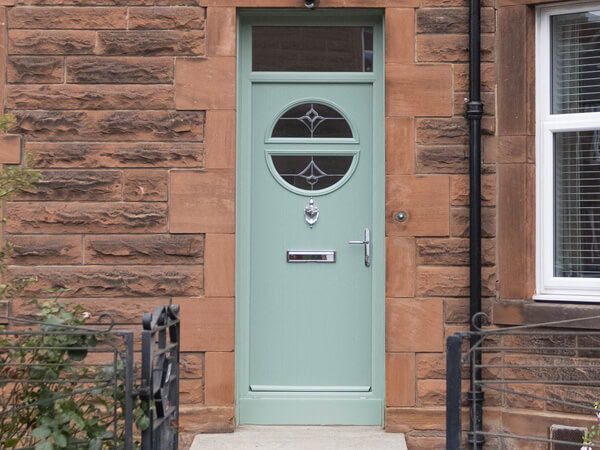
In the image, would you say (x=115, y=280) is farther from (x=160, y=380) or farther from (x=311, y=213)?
(x=160, y=380)

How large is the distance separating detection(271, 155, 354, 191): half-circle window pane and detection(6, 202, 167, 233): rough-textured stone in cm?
91

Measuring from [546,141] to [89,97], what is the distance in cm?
309

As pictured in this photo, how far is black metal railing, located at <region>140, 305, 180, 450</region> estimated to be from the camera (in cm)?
459

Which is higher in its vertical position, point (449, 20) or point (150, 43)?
point (449, 20)

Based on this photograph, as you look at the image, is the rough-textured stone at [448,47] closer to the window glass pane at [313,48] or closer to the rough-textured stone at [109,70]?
the window glass pane at [313,48]

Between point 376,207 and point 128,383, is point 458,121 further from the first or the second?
point 128,383

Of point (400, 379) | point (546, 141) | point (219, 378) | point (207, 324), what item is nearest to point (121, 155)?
point (207, 324)

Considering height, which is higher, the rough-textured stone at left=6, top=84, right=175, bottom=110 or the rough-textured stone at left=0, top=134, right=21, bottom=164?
the rough-textured stone at left=6, top=84, right=175, bottom=110

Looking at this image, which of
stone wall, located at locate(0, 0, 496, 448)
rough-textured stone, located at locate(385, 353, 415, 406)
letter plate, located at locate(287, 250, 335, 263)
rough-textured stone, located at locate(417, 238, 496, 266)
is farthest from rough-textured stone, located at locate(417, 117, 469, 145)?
rough-textured stone, located at locate(385, 353, 415, 406)

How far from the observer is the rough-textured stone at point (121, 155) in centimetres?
614

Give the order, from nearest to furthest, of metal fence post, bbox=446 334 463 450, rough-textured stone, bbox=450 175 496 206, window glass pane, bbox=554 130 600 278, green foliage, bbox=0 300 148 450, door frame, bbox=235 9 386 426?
metal fence post, bbox=446 334 463 450 < green foliage, bbox=0 300 148 450 < window glass pane, bbox=554 130 600 278 < rough-textured stone, bbox=450 175 496 206 < door frame, bbox=235 9 386 426

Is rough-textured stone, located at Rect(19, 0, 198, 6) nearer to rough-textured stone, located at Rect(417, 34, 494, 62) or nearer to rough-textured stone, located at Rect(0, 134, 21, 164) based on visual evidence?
rough-textured stone, located at Rect(0, 134, 21, 164)

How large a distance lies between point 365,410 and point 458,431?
6.09 feet

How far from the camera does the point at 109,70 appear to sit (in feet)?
20.3
